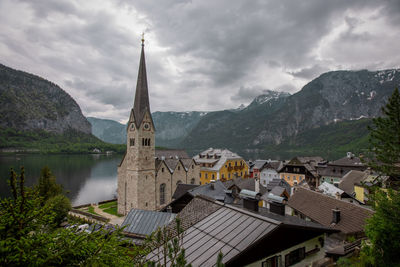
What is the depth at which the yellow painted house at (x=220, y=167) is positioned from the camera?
5056cm

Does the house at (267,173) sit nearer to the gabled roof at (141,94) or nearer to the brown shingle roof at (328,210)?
the brown shingle roof at (328,210)

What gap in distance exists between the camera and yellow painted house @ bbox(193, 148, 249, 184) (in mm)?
50562

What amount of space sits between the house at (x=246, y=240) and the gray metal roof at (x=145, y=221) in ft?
20.3

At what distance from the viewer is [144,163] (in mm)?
32094

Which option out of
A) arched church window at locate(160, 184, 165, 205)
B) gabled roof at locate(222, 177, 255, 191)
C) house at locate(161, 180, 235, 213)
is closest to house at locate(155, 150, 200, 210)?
arched church window at locate(160, 184, 165, 205)

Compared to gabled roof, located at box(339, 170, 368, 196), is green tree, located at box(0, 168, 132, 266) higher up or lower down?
higher up

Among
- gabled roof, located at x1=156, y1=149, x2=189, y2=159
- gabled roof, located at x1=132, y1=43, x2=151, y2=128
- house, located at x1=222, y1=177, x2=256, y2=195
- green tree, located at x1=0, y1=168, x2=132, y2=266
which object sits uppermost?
gabled roof, located at x1=132, y1=43, x2=151, y2=128

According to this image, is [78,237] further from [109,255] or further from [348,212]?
Answer: [348,212]

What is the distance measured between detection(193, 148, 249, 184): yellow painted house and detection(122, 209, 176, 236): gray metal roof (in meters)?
32.3

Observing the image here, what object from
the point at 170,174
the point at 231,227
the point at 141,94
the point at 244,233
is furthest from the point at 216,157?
the point at 244,233

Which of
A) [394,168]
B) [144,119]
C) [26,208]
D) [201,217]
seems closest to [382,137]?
[394,168]

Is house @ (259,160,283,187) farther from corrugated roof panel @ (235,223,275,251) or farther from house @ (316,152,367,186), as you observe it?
corrugated roof panel @ (235,223,275,251)

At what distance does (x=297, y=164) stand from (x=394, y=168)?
116ft

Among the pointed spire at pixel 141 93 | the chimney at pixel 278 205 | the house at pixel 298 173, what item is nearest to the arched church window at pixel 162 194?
the pointed spire at pixel 141 93
